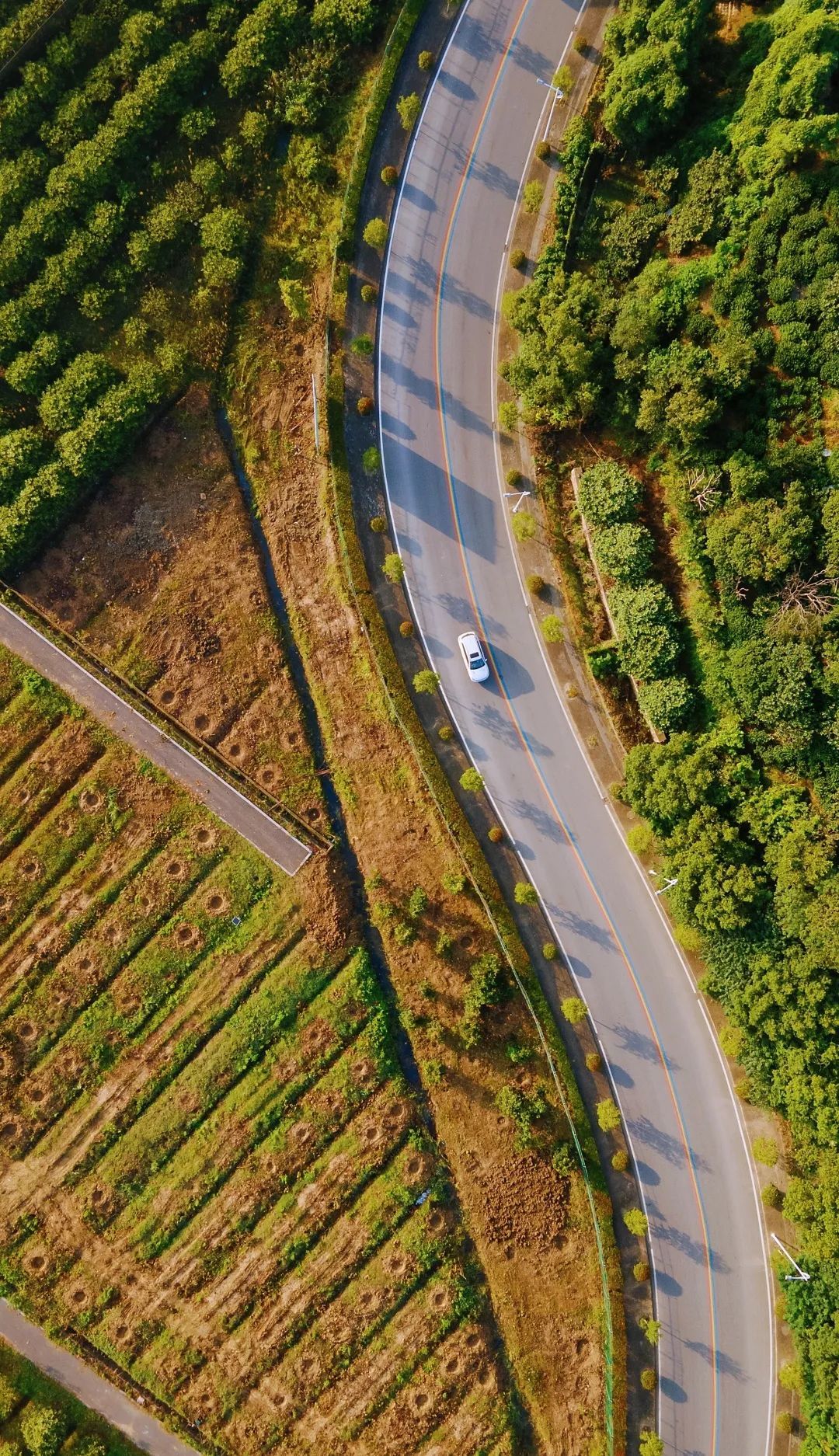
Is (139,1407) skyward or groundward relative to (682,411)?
groundward

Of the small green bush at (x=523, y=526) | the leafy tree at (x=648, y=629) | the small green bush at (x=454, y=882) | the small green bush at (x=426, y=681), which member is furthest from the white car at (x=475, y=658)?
the small green bush at (x=454, y=882)

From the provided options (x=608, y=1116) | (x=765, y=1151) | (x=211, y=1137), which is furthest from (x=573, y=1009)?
(x=211, y=1137)

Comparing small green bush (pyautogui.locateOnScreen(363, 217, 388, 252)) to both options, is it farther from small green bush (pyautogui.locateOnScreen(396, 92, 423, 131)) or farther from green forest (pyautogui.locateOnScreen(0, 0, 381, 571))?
small green bush (pyautogui.locateOnScreen(396, 92, 423, 131))

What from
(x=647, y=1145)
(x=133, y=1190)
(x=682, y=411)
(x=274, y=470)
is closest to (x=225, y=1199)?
(x=133, y=1190)

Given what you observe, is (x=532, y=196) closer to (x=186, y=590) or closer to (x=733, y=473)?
(x=733, y=473)

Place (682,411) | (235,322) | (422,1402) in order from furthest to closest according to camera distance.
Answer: (235,322), (422,1402), (682,411)

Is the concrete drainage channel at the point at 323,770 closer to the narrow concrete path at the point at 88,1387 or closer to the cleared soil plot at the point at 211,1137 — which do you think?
the cleared soil plot at the point at 211,1137

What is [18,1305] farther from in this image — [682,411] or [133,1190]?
[682,411]

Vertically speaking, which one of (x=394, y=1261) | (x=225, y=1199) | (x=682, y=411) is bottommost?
(x=225, y=1199)
